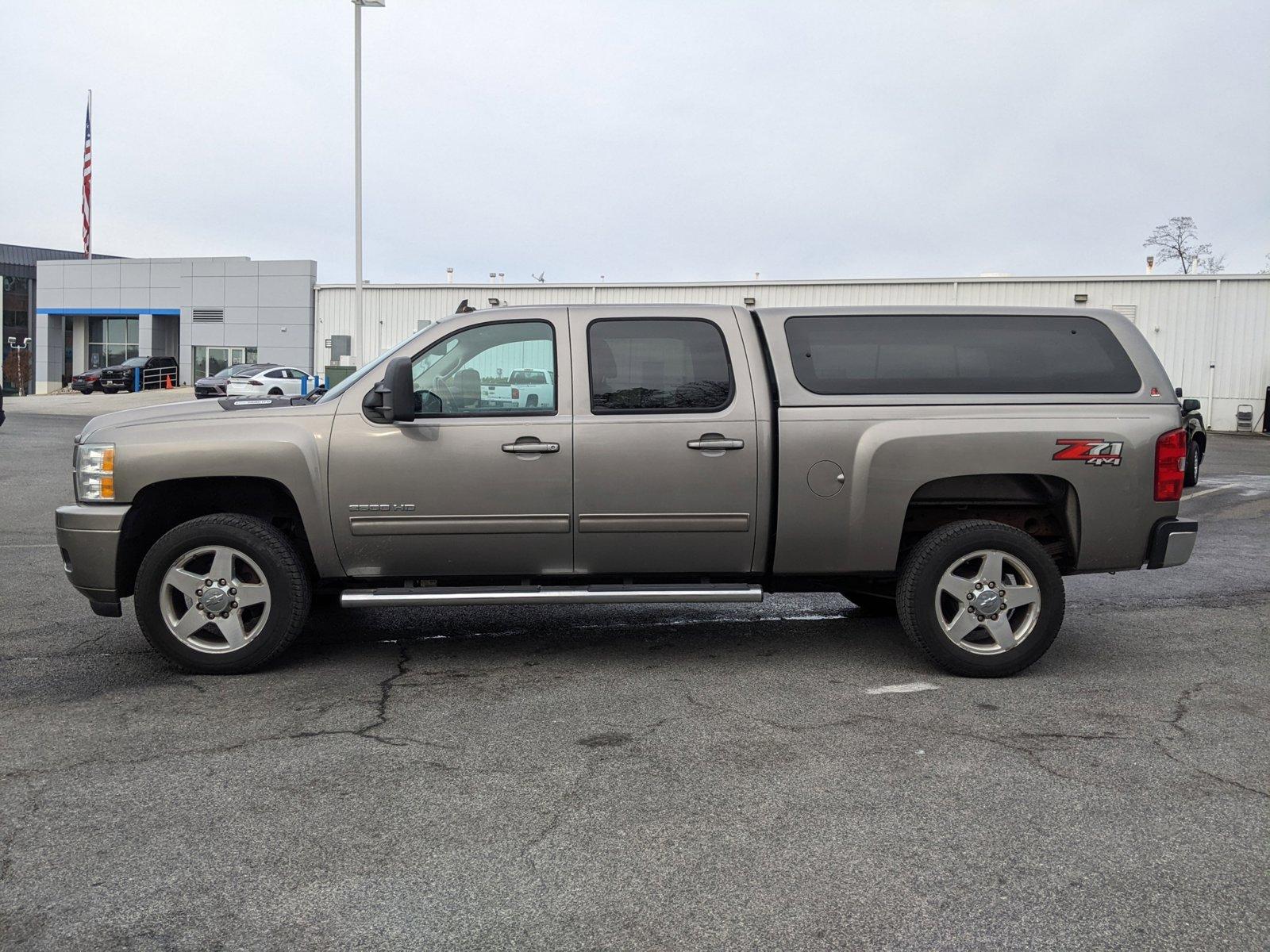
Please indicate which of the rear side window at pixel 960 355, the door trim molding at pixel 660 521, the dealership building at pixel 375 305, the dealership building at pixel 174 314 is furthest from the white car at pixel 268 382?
the rear side window at pixel 960 355

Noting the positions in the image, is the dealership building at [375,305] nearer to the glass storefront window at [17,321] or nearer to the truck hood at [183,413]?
the glass storefront window at [17,321]

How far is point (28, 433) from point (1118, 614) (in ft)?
81.0

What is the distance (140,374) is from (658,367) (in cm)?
5192

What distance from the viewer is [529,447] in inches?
221

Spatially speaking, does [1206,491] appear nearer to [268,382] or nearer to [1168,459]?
[1168,459]

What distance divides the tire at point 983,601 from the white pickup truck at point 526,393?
2.05 m

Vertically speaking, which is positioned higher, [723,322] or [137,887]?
[723,322]

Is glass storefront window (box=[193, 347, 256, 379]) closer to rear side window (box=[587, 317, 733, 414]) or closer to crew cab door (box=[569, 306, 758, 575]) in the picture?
rear side window (box=[587, 317, 733, 414])

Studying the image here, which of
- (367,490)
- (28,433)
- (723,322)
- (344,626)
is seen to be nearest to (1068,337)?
(723,322)

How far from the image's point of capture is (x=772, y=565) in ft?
19.1

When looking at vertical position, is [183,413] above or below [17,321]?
below

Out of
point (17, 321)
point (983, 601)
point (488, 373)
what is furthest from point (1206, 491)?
point (17, 321)

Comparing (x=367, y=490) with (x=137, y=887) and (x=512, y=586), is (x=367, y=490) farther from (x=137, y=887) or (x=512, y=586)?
(x=137, y=887)

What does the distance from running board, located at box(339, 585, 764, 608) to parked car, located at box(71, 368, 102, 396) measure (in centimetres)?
5169
